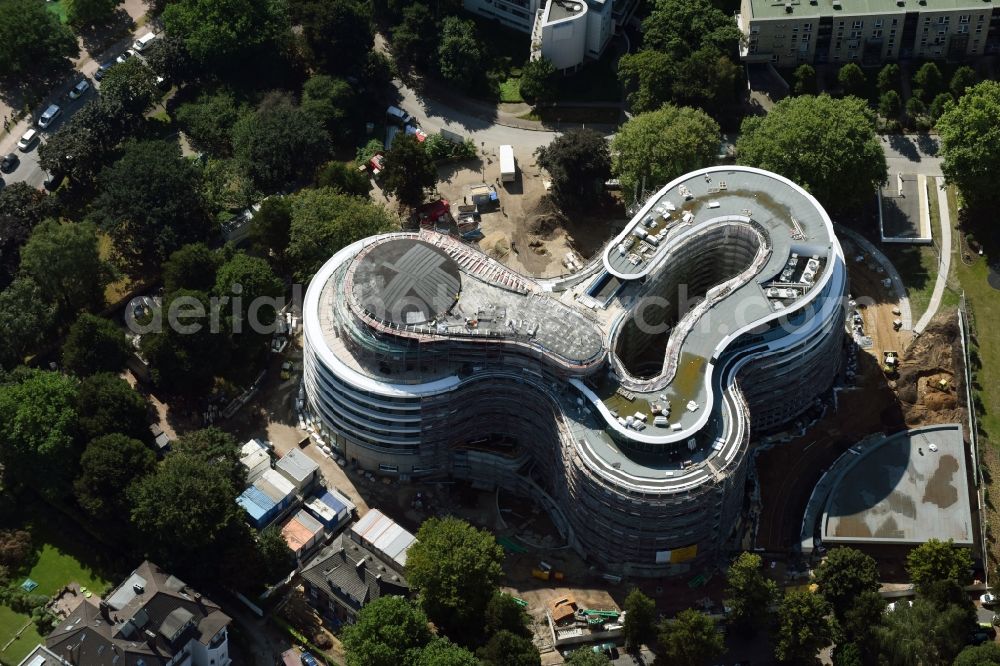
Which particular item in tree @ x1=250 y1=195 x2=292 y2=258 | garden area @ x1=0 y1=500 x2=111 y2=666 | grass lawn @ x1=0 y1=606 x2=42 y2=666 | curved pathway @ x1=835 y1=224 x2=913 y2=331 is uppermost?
tree @ x1=250 y1=195 x2=292 y2=258

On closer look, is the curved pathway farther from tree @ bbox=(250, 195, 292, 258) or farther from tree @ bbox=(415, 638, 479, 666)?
tree @ bbox=(250, 195, 292, 258)

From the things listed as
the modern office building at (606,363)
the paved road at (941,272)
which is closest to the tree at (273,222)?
the modern office building at (606,363)

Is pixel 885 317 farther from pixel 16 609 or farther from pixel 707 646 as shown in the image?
pixel 16 609

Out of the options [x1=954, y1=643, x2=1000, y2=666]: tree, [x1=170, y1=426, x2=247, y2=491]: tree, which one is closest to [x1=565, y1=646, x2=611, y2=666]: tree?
[x1=954, y1=643, x2=1000, y2=666]: tree

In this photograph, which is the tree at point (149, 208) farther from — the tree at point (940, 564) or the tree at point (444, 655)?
the tree at point (940, 564)

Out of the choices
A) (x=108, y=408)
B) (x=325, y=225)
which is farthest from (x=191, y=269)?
(x=108, y=408)

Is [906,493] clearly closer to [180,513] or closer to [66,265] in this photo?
[180,513]
